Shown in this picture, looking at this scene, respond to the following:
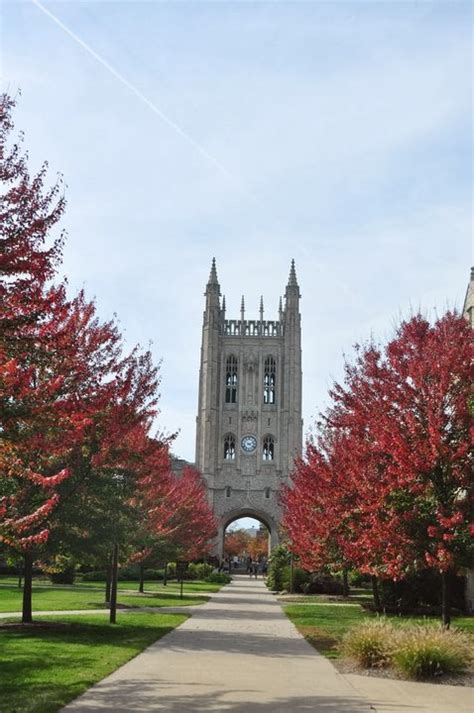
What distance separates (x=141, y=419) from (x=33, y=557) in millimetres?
4121

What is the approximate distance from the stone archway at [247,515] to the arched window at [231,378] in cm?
1315

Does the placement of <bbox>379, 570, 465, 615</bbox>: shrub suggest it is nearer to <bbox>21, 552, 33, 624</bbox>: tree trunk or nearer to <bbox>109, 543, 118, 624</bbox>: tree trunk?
<bbox>109, 543, 118, 624</bbox>: tree trunk

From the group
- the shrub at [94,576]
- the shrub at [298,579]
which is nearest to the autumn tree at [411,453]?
the shrub at [298,579]

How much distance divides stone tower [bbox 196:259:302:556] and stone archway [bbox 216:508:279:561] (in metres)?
0.11

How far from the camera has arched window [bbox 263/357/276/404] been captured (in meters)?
90.3

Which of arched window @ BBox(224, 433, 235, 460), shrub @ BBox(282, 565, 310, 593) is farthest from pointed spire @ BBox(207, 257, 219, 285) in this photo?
shrub @ BBox(282, 565, 310, 593)

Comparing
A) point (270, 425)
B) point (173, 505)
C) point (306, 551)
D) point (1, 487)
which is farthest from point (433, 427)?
point (270, 425)

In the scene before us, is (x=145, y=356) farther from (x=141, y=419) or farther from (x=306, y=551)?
(x=306, y=551)

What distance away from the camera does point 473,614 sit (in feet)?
87.9

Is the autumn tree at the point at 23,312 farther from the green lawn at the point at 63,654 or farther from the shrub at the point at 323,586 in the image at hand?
the shrub at the point at 323,586

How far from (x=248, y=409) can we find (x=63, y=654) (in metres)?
75.8

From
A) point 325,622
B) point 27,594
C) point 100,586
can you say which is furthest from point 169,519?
point 27,594

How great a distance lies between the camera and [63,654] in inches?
523

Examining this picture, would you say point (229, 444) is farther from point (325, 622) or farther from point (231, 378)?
point (325, 622)
